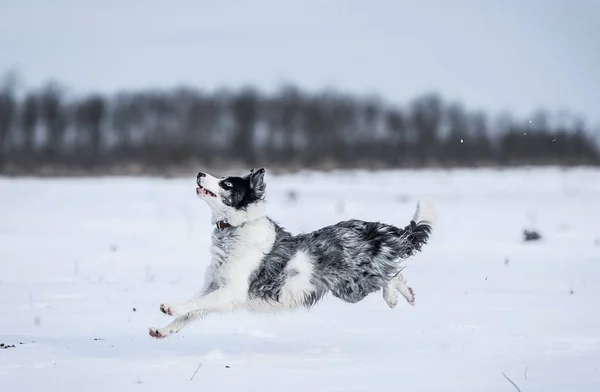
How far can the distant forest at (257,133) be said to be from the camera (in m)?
45.5

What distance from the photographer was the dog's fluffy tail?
28.1ft

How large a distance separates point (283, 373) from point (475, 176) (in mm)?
31506

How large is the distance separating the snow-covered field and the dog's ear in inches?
57.0

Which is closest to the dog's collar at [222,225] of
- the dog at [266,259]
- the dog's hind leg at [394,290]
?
the dog at [266,259]

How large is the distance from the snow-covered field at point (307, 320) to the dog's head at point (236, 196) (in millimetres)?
1220


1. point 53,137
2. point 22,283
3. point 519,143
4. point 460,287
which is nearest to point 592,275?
point 460,287

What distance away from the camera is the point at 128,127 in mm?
55219

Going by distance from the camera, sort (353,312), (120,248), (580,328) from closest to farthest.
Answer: (580,328), (353,312), (120,248)

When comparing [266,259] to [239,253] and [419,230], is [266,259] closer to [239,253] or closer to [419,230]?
[239,253]

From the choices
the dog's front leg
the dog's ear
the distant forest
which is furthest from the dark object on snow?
the distant forest

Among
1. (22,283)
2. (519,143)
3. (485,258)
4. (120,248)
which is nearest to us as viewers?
(22,283)

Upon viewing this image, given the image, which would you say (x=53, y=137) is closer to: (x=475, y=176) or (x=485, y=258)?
(x=475, y=176)

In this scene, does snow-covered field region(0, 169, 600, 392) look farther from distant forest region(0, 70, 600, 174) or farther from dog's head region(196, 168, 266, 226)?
distant forest region(0, 70, 600, 174)

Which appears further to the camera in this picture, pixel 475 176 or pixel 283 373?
pixel 475 176
